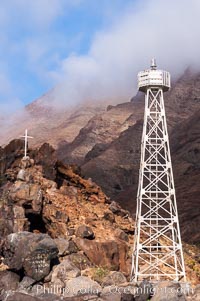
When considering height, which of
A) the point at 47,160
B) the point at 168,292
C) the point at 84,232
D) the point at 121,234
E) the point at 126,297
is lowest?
the point at 126,297

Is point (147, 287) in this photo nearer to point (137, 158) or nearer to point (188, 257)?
point (188, 257)

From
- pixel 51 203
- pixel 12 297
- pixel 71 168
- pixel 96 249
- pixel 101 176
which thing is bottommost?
pixel 12 297

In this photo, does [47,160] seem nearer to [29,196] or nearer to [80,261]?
[29,196]

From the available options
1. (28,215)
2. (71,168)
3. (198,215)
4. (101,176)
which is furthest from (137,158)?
(28,215)

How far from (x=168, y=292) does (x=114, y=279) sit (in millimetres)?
8360

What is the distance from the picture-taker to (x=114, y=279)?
3703 centimetres

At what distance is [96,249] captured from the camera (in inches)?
1638

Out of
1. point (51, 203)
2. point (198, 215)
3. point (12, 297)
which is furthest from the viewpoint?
point (198, 215)

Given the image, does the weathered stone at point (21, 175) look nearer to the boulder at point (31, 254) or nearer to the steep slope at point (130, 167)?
the boulder at point (31, 254)

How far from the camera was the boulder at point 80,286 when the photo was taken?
1266 inches

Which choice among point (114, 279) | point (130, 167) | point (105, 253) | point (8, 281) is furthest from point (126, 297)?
point (130, 167)

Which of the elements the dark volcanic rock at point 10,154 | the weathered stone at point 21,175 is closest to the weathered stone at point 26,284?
the weathered stone at point 21,175

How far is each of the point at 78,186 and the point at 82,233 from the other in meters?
9.45

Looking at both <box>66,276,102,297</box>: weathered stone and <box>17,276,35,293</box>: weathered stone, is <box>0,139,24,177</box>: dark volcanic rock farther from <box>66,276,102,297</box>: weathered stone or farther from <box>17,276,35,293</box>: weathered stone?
<box>66,276,102,297</box>: weathered stone
